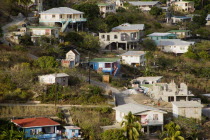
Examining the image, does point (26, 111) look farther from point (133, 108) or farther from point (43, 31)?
point (43, 31)

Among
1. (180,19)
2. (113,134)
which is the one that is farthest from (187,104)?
(180,19)

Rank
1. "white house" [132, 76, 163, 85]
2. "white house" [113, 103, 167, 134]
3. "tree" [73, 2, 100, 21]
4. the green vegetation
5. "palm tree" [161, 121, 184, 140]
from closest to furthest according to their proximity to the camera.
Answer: "palm tree" [161, 121, 184, 140]
the green vegetation
"white house" [113, 103, 167, 134]
"white house" [132, 76, 163, 85]
"tree" [73, 2, 100, 21]

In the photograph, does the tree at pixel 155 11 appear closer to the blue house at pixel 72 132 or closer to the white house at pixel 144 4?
the white house at pixel 144 4

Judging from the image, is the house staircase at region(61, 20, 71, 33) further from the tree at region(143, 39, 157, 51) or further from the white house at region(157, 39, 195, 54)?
the white house at region(157, 39, 195, 54)

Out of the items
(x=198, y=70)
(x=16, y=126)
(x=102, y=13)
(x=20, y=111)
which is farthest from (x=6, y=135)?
(x=102, y=13)

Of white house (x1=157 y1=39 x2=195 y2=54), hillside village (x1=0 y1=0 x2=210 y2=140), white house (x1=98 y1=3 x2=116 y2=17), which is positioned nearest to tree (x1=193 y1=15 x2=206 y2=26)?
hillside village (x1=0 y1=0 x2=210 y2=140)

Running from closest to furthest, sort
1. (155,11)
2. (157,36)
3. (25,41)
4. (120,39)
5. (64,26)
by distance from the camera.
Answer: (25,41), (64,26), (120,39), (157,36), (155,11)

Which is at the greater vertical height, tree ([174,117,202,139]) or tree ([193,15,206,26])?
tree ([193,15,206,26])

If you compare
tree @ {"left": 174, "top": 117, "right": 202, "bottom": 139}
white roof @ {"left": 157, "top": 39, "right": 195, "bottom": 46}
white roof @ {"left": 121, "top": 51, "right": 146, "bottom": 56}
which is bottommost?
tree @ {"left": 174, "top": 117, "right": 202, "bottom": 139}
